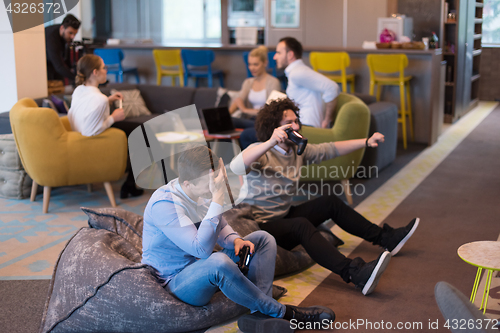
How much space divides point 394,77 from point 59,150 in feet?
13.2

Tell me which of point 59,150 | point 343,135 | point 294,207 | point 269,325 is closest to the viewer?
point 269,325

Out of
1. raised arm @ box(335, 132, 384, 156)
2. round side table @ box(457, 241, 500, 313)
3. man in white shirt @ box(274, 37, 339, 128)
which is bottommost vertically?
round side table @ box(457, 241, 500, 313)

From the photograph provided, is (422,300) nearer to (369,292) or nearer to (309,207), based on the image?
(369,292)

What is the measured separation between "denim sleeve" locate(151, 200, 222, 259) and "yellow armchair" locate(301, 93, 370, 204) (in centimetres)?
217

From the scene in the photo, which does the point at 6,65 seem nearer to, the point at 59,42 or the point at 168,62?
the point at 59,42

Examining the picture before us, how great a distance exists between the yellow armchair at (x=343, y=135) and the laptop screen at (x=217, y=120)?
0.74 metres

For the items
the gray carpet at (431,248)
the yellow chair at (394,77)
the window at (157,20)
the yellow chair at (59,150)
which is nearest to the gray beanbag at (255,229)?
the gray carpet at (431,248)

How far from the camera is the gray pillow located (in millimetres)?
5586

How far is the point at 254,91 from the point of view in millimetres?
5000

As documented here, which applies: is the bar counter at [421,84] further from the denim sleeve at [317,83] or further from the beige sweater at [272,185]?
the beige sweater at [272,185]

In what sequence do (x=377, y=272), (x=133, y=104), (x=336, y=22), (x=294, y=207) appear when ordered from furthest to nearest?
(x=336, y=22) → (x=133, y=104) → (x=294, y=207) → (x=377, y=272)

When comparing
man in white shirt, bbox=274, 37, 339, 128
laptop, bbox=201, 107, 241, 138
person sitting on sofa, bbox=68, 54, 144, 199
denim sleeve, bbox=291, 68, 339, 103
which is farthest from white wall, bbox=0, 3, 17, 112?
denim sleeve, bbox=291, 68, 339, 103

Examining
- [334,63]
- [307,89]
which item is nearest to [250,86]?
[307,89]

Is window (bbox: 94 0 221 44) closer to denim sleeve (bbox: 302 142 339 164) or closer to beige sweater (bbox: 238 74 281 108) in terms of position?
beige sweater (bbox: 238 74 281 108)
